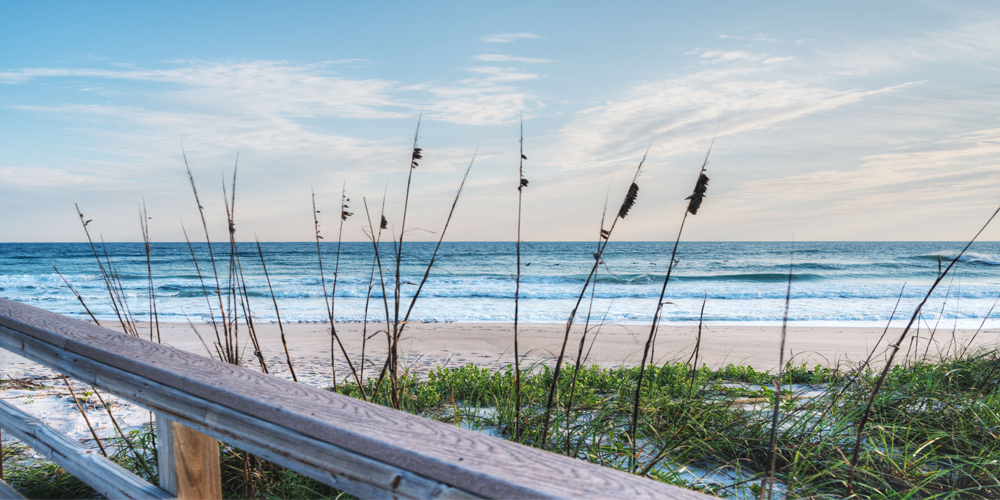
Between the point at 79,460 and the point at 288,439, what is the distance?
3.88 feet

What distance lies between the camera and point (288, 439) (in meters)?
0.75

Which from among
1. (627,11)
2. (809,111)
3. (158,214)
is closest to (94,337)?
(158,214)

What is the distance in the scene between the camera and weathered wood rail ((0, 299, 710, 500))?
0.53 meters

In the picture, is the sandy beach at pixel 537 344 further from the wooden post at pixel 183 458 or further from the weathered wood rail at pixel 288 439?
the wooden post at pixel 183 458

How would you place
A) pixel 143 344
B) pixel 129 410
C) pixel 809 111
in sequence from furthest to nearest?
pixel 809 111 < pixel 129 410 < pixel 143 344

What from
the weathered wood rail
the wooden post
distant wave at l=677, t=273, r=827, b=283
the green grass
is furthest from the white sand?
distant wave at l=677, t=273, r=827, b=283

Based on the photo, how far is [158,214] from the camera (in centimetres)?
269

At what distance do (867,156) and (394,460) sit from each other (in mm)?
13488

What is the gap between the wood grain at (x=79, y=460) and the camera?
123cm

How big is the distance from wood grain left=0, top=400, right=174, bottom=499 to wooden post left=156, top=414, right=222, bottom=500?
0.05m

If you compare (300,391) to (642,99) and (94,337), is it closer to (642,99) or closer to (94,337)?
(94,337)

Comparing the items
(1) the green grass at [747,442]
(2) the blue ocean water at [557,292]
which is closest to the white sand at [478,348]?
(2) the blue ocean water at [557,292]

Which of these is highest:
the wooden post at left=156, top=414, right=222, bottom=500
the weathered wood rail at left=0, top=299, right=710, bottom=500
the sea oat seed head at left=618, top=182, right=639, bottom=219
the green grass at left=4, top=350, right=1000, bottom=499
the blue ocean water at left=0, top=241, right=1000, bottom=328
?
the sea oat seed head at left=618, top=182, right=639, bottom=219

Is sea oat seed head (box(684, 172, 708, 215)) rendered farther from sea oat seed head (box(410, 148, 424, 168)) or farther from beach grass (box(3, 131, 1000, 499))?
sea oat seed head (box(410, 148, 424, 168))
